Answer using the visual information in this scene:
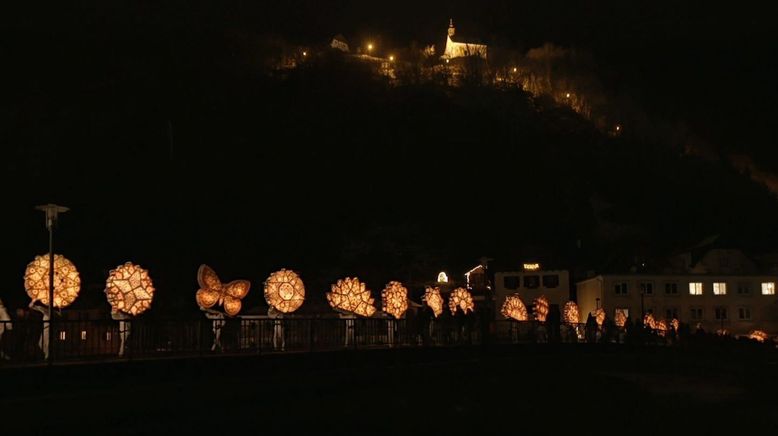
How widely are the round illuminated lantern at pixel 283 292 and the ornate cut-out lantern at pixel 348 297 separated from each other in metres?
3.70

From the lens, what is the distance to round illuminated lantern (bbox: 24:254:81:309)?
1012 inches

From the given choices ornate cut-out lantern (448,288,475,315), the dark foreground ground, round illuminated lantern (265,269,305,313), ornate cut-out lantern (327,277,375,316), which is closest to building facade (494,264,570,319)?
ornate cut-out lantern (448,288,475,315)

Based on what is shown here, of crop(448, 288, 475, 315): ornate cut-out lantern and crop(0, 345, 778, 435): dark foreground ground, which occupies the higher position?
crop(448, 288, 475, 315): ornate cut-out lantern

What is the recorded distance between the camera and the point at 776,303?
85625 mm

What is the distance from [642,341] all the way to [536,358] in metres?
12.8

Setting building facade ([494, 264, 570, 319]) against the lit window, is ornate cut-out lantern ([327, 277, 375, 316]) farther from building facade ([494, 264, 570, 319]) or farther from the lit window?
the lit window

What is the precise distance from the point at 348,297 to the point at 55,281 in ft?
44.0

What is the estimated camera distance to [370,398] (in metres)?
26.6

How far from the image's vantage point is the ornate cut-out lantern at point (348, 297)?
36.3 meters

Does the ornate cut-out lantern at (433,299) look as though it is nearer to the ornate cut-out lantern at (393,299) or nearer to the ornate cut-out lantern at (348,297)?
the ornate cut-out lantern at (393,299)

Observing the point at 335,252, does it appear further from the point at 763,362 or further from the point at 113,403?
the point at 113,403

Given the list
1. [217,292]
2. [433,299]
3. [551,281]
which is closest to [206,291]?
[217,292]

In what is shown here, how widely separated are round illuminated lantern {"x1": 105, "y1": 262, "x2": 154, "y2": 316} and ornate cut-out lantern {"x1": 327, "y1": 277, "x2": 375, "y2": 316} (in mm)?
10763

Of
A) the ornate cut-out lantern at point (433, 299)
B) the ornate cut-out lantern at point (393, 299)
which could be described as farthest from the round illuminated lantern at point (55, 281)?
the ornate cut-out lantern at point (433, 299)
